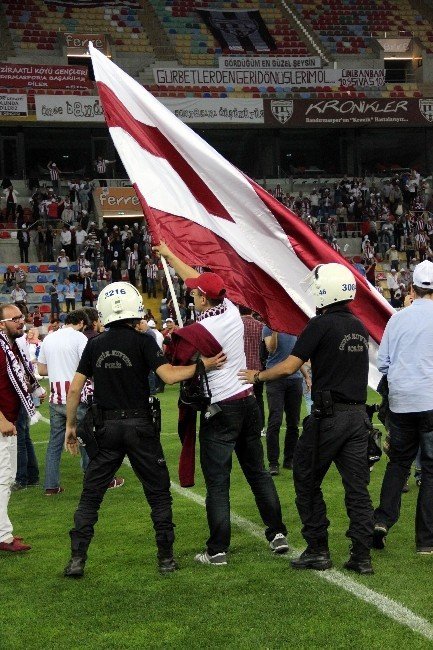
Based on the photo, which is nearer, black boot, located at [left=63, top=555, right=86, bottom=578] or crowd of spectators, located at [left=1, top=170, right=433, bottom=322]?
black boot, located at [left=63, top=555, right=86, bottom=578]

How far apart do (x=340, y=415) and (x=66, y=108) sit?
32.9m

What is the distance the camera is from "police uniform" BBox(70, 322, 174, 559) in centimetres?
637

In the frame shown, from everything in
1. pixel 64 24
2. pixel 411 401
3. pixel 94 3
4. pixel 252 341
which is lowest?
pixel 411 401

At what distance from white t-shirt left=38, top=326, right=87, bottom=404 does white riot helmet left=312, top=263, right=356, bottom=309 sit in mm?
3860

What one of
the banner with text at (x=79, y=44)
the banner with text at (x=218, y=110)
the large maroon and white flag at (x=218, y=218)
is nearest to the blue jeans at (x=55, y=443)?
the large maroon and white flag at (x=218, y=218)

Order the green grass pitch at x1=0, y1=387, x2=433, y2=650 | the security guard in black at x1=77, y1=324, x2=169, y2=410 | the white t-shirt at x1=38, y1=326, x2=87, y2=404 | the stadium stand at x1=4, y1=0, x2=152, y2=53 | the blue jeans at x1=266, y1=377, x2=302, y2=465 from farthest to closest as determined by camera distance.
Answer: the stadium stand at x1=4, y1=0, x2=152, y2=53, the blue jeans at x1=266, y1=377, x2=302, y2=465, the white t-shirt at x1=38, y1=326, x2=87, y2=404, the security guard in black at x1=77, y1=324, x2=169, y2=410, the green grass pitch at x1=0, y1=387, x2=433, y2=650

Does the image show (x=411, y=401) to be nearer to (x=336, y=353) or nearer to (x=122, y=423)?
(x=336, y=353)

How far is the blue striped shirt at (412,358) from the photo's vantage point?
673 cm

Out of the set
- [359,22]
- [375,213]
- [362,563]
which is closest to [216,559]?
[362,563]

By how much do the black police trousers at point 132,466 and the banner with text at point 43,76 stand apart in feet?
106

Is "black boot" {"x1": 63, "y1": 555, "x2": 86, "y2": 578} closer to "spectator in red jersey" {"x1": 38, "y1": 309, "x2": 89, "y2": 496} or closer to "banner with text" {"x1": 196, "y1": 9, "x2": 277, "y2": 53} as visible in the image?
"spectator in red jersey" {"x1": 38, "y1": 309, "x2": 89, "y2": 496}

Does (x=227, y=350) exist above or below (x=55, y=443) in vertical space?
above

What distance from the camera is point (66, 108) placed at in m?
37.3

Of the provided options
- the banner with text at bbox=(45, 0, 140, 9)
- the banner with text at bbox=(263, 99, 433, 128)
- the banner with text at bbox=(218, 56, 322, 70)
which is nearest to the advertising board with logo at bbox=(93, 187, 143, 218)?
the banner with text at bbox=(263, 99, 433, 128)
